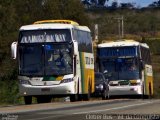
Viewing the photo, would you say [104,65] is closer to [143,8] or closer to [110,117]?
[110,117]

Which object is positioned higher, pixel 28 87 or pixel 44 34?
pixel 44 34

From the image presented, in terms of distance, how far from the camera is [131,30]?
128 metres

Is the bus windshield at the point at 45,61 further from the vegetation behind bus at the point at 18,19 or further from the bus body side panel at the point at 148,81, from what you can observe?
the bus body side panel at the point at 148,81

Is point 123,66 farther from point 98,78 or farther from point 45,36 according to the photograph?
point 45,36

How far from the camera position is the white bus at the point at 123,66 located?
45700 mm

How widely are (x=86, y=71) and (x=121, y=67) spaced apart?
8.54m

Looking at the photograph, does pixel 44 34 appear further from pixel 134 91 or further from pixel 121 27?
pixel 121 27

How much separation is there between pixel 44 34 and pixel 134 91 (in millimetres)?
12562

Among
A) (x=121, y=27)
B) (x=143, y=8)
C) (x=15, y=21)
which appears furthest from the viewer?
(x=143, y=8)

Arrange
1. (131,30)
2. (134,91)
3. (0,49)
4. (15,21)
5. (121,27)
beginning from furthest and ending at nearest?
1. (131,30)
2. (121,27)
3. (15,21)
4. (0,49)
5. (134,91)

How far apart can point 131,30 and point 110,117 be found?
355 ft

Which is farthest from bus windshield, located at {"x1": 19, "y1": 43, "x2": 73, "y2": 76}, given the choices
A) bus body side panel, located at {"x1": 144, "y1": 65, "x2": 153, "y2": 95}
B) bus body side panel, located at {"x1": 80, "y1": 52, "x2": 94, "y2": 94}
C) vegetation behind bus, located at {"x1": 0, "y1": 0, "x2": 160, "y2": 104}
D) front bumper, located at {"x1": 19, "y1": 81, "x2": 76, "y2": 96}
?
bus body side panel, located at {"x1": 144, "y1": 65, "x2": 153, "y2": 95}

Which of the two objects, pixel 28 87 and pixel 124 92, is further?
pixel 124 92

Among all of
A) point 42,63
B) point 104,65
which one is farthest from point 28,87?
point 104,65
